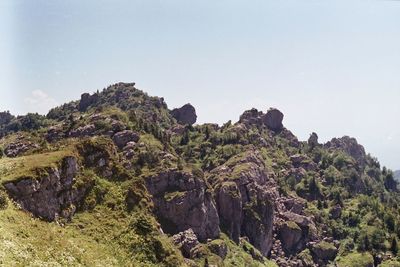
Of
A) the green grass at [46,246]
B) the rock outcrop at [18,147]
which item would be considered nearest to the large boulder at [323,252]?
the rock outcrop at [18,147]

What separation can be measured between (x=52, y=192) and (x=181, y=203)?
7287cm

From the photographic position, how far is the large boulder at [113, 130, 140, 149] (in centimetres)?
15850

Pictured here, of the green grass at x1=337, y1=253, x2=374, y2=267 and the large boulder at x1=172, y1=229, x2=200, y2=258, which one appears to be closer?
the large boulder at x1=172, y1=229, x2=200, y2=258

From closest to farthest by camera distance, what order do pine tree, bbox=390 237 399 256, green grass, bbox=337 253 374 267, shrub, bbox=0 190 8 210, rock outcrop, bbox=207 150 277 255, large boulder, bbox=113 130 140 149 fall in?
shrub, bbox=0 190 8 210
large boulder, bbox=113 130 140 149
rock outcrop, bbox=207 150 277 255
green grass, bbox=337 253 374 267
pine tree, bbox=390 237 399 256

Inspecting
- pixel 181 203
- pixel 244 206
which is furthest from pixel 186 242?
pixel 244 206

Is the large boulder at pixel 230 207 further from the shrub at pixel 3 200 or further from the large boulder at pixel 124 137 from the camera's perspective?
the shrub at pixel 3 200

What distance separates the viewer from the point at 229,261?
13750cm

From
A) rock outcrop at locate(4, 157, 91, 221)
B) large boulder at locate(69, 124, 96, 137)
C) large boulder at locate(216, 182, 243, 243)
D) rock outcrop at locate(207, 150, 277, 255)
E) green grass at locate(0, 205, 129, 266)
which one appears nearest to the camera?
green grass at locate(0, 205, 129, 266)

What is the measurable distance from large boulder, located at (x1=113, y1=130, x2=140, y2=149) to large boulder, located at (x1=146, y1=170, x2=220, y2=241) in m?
24.2

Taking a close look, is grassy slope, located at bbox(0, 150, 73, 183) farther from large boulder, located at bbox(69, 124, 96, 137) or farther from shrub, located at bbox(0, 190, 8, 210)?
large boulder, located at bbox(69, 124, 96, 137)

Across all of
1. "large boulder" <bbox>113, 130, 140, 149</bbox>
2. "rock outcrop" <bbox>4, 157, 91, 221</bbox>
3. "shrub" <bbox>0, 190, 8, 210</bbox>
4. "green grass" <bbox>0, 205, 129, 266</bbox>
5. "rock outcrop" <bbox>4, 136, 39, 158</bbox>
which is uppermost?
"large boulder" <bbox>113, 130, 140, 149</bbox>

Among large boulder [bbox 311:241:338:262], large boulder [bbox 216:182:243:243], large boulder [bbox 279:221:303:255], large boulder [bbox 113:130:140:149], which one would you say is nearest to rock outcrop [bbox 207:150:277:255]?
large boulder [bbox 216:182:243:243]

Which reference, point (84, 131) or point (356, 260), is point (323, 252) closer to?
point (356, 260)

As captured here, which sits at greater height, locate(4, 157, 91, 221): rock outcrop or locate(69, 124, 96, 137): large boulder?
locate(69, 124, 96, 137): large boulder
